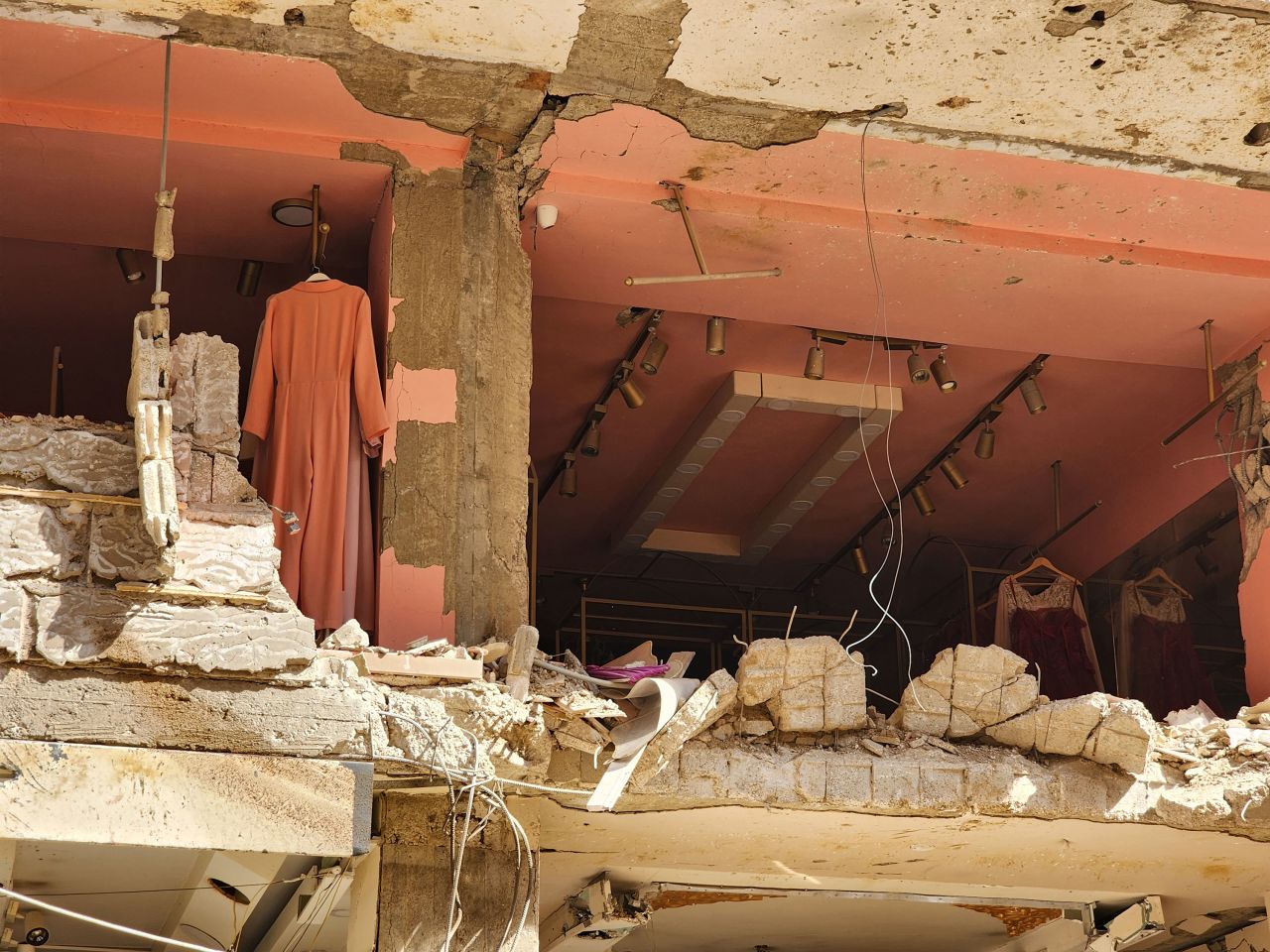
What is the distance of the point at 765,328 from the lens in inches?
362

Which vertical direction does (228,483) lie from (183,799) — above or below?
above

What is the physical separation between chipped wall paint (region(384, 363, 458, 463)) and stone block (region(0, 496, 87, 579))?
1.58 m

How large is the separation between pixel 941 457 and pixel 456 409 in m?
4.68

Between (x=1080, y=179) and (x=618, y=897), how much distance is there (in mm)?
3840

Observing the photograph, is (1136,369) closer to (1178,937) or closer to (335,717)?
(1178,937)

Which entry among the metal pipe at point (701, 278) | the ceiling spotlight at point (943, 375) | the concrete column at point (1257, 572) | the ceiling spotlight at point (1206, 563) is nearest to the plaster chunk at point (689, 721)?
the metal pipe at point (701, 278)

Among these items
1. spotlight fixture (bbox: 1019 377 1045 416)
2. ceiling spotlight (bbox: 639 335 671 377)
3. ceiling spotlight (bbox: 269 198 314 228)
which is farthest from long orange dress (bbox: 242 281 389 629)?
spotlight fixture (bbox: 1019 377 1045 416)

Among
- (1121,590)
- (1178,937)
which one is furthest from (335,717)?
(1121,590)

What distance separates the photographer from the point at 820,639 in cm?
638

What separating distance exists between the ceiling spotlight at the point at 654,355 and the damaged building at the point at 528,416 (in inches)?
7.9

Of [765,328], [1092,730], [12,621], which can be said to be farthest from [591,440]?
[12,621]

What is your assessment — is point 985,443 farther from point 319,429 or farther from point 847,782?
point 319,429

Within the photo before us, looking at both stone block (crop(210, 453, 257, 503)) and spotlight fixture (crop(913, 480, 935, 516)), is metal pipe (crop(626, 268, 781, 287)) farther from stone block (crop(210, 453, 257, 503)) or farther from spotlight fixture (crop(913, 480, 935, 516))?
spotlight fixture (crop(913, 480, 935, 516))

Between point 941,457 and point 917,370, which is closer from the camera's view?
point 917,370
